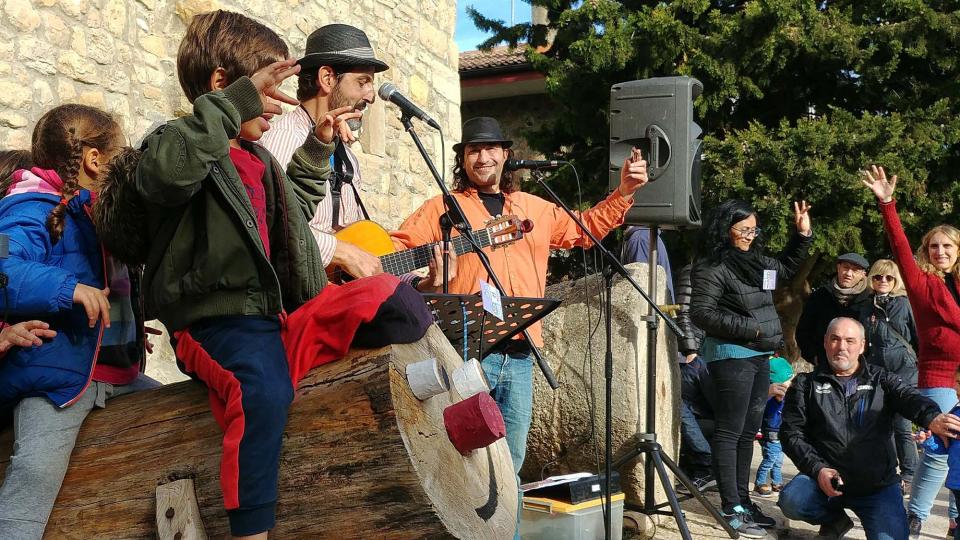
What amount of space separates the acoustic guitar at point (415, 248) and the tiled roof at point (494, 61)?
1009 centimetres

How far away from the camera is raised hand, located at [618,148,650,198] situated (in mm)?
4359

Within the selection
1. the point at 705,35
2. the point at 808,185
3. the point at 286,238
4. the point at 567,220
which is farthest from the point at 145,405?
the point at 705,35

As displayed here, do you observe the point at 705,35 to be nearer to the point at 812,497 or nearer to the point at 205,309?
the point at 812,497

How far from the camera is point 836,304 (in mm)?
6945

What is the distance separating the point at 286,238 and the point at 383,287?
28 centimetres

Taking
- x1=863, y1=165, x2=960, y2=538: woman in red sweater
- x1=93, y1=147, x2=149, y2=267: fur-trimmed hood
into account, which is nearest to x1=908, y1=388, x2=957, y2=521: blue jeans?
x1=863, y1=165, x2=960, y2=538: woman in red sweater

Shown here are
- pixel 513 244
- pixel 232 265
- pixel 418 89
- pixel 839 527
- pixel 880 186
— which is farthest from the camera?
pixel 418 89

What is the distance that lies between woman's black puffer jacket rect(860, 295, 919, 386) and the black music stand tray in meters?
4.40

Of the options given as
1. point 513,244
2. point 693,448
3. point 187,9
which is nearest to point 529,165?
point 513,244

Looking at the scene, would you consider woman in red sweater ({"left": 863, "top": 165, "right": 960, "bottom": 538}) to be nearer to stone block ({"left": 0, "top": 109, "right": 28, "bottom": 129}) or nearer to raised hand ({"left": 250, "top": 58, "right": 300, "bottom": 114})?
raised hand ({"left": 250, "top": 58, "right": 300, "bottom": 114})

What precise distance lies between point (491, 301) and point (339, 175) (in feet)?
2.85

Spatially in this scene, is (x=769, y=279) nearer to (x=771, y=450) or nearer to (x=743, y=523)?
(x=743, y=523)

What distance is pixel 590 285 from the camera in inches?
229

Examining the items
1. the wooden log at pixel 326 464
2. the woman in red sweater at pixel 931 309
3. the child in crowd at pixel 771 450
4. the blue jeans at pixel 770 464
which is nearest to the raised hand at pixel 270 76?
the wooden log at pixel 326 464
